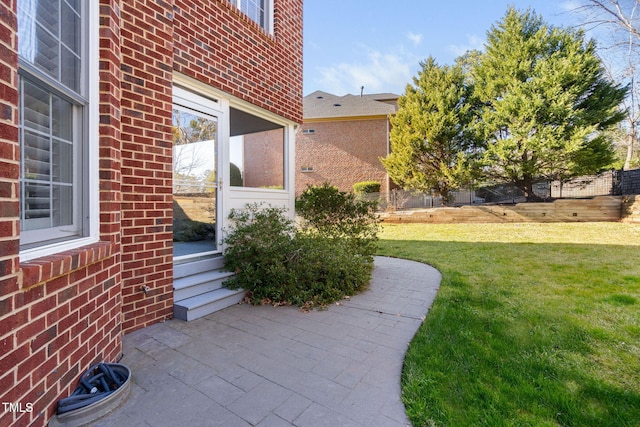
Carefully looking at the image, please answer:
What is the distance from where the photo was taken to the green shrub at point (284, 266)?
371 centimetres

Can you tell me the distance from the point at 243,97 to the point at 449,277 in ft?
13.1

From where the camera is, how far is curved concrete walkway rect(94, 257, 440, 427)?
70.0 inches

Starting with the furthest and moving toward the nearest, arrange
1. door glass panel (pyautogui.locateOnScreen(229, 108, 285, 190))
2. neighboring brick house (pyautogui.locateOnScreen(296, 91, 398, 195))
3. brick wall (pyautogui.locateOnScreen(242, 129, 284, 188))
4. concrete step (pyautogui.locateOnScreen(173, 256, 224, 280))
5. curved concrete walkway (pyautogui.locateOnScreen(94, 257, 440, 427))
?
neighboring brick house (pyautogui.locateOnScreen(296, 91, 398, 195)), brick wall (pyautogui.locateOnScreen(242, 129, 284, 188)), door glass panel (pyautogui.locateOnScreen(229, 108, 285, 190)), concrete step (pyautogui.locateOnScreen(173, 256, 224, 280)), curved concrete walkway (pyautogui.locateOnScreen(94, 257, 440, 427))

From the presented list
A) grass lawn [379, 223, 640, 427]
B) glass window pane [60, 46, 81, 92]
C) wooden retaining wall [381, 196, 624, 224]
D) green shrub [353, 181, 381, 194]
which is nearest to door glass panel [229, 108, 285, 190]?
glass window pane [60, 46, 81, 92]

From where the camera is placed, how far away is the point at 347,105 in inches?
814

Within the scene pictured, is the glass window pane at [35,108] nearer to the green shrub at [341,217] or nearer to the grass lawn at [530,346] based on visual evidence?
the grass lawn at [530,346]

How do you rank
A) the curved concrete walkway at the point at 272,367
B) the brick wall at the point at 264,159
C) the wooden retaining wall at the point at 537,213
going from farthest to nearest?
the wooden retaining wall at the point at 537,213 → the brick wall at the point at 264,159 → the curved concrete walkway at the point at 272,367

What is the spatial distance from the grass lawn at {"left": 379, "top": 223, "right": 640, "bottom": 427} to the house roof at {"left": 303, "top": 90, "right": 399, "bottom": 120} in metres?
15.6

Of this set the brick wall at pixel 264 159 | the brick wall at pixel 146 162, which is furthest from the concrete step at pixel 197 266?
the brick wall at pixel 264 159

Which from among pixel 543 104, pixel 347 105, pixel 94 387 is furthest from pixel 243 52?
pixel 347 105

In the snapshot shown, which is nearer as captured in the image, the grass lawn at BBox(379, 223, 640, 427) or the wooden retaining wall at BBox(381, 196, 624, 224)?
the grass lawn at BBox(379, 223, 640, 427)

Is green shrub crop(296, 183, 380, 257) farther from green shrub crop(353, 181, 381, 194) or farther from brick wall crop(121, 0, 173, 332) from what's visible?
green shrub crop(353, 181, 381, 194)

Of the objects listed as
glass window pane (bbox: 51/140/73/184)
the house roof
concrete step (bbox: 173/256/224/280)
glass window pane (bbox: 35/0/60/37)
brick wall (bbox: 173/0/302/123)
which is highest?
the house roof

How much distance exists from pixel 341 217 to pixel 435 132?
34.0 ft
